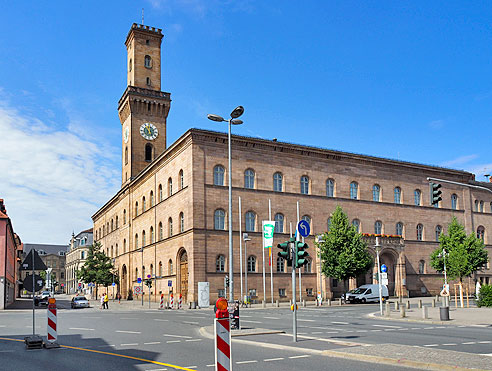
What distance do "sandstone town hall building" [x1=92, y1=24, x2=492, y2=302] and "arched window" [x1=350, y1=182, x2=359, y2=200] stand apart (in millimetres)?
118

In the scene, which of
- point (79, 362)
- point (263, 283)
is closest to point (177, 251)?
point (263, 283)

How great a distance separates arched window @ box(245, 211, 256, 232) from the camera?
53062mm

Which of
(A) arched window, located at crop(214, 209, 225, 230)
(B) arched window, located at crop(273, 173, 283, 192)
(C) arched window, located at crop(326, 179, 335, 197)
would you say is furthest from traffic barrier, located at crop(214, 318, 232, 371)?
(C) arched window, located at crop(326, 179, 335, 197)

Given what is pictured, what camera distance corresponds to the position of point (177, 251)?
178ft

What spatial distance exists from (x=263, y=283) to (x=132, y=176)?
30.9 m

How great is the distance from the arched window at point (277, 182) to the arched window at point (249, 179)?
2.59m

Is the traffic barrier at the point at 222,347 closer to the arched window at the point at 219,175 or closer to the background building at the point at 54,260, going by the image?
the arched window at the point at 219,175

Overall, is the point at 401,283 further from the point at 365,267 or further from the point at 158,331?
the point at 158,331

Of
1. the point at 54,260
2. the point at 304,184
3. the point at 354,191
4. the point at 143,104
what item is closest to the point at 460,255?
the point at 354,191

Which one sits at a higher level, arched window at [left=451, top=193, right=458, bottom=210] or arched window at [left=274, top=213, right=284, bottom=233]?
arched window at [left=451, top=193, right=458, bottom=210]

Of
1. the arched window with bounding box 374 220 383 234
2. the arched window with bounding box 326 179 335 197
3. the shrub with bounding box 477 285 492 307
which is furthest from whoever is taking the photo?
the arched window with bounding box 374 220 383 234

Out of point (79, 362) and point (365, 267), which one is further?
point (365, 267)

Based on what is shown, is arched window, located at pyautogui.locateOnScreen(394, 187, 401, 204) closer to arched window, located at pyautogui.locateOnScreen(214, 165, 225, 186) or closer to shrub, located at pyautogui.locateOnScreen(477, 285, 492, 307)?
arched window, located at pyautogui.locateOnScreen(214, 165, 225, 186)

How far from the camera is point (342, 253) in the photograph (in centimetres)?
5072
